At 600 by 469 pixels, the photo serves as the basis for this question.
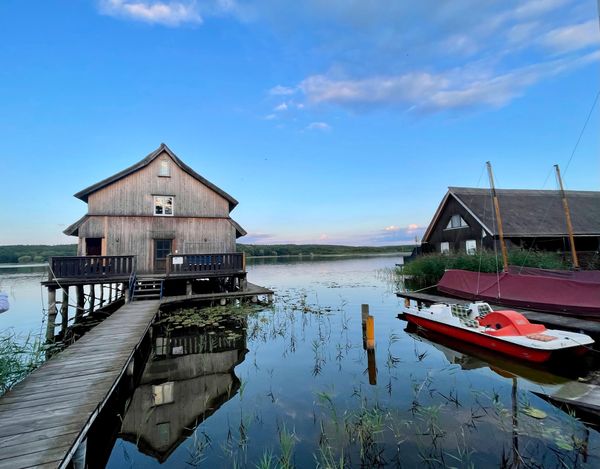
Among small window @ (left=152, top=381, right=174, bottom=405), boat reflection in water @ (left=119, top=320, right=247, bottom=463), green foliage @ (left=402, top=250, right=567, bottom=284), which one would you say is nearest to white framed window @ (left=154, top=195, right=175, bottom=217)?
boat reflection in water @ (left=119, top=320, right=247, bottom=463)

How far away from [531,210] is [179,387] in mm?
29246

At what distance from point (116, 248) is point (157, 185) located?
4241mm

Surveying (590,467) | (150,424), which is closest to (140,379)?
(150,424)

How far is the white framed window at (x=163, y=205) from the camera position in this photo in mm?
19438

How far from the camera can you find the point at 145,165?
19.3 meters

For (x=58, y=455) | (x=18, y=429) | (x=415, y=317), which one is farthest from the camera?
(x=415, y=317)

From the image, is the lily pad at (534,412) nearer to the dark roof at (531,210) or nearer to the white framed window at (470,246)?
the dark roof at (531,210)

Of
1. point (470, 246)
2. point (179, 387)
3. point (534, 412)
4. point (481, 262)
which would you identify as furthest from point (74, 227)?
point (470, 246)

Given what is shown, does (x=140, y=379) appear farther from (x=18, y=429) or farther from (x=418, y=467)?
(x=418, y=467)

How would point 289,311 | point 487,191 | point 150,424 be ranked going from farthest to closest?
point 487,191 → point 289,311 → point 150,424

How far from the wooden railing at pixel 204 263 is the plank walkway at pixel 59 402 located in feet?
25.9

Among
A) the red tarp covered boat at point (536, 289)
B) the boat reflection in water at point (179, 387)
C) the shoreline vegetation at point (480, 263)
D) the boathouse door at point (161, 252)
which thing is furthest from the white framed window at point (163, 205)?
the shoreline vegetation at point (480, 263)

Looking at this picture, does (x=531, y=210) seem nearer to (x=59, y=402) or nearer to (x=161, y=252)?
(x=161, y=252)

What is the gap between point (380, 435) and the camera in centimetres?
544
